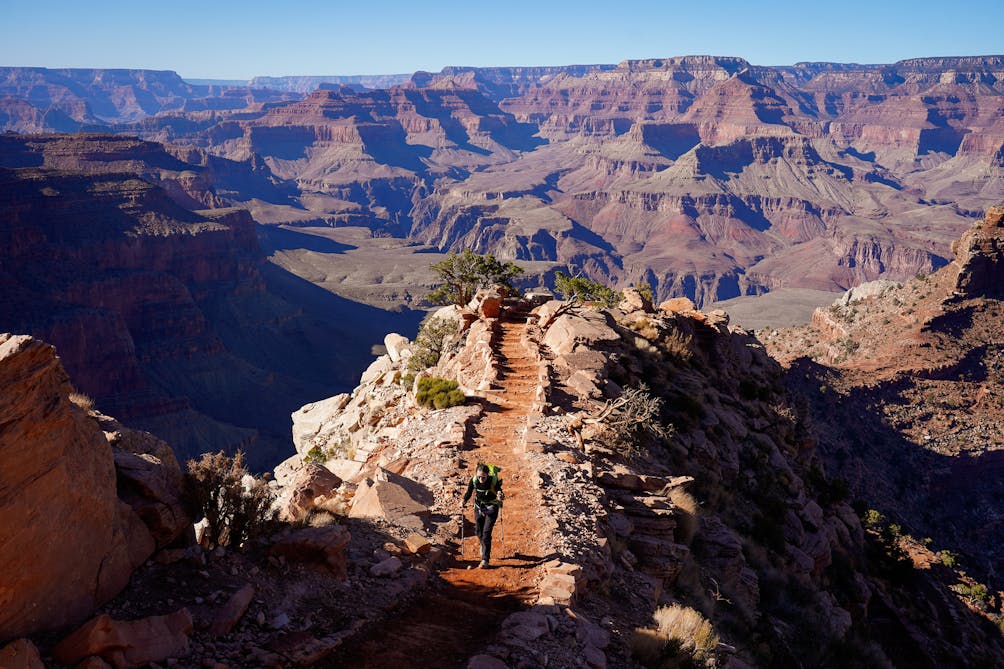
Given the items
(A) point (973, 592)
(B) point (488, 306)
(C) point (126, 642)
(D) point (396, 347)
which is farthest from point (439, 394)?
(A) point (973, 592)

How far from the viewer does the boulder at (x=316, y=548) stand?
1066 centimetres

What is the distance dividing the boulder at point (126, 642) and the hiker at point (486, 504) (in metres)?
5.50

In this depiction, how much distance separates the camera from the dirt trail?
31.0 feet

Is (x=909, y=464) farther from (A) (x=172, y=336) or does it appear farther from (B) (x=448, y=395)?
(A) (x=172, y=336)

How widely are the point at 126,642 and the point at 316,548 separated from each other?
350 cm

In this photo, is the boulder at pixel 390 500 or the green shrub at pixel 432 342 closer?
the boulder at pixel 390 500

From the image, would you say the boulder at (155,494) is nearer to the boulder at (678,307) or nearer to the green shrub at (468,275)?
the green shrub at (468,275)

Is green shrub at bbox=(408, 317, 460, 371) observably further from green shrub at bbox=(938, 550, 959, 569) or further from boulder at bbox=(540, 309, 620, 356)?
green shrub at bbox=(938, 550, 959, 569)

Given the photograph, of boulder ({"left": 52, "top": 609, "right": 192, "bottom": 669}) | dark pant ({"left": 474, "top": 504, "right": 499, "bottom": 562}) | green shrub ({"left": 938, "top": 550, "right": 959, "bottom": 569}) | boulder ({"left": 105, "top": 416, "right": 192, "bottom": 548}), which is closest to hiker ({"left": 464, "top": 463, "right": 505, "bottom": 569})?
dark pant ({"left": 474, "top": 504, "right": 499, "bottom": 562})

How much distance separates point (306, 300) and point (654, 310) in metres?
118

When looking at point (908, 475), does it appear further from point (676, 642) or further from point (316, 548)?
point (316, 548)

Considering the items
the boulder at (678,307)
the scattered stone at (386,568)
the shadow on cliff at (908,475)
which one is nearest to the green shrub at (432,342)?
the boulder at (678,307)

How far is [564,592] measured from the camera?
11.3 m

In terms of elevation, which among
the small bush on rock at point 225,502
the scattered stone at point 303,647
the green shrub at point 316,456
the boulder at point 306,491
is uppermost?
the small bush on rock at point 225,502
